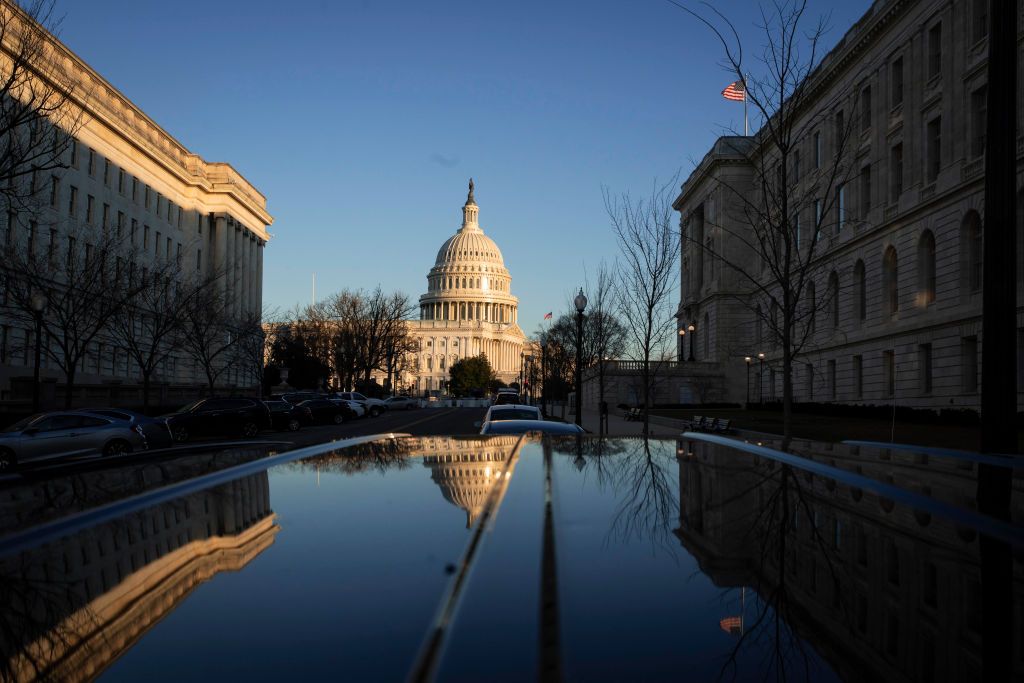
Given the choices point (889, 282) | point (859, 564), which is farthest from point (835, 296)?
point (859, 564)

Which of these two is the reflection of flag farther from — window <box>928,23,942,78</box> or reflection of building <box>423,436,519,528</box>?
window <box>928,23,942,78</box>

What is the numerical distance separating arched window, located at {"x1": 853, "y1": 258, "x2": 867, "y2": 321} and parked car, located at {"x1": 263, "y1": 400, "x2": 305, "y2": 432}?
1222 inches

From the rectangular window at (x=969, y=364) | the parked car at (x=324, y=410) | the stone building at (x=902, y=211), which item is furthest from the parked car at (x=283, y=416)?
the rectangular window at (x=969, y=364)

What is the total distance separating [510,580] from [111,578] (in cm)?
112

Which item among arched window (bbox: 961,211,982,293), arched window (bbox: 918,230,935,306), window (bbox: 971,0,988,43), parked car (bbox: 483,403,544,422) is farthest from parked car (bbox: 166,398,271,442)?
window (bbox: 971,0,988,43)

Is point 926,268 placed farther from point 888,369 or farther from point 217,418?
point 217,418

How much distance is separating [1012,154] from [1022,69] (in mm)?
31299

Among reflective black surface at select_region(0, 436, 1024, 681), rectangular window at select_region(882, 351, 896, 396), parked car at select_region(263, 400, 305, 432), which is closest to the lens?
reflective black surface at select_region(0, 436, 1024, 681)

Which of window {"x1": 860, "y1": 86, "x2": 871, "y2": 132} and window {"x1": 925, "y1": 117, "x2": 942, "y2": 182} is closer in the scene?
window {"x1": 925, "y1": 117, "x2": 942, "y2": 182}

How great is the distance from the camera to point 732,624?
226 centimetres

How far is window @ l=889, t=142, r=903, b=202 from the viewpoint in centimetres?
4515

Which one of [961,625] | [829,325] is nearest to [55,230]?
[829,325]

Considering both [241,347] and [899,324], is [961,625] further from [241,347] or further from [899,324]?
[241,347]

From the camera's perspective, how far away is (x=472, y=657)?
1961 mm
